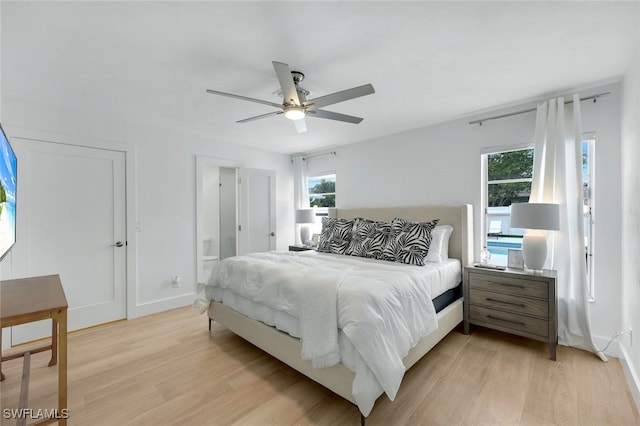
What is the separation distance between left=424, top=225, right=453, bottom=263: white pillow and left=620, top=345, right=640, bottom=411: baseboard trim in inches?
59.8

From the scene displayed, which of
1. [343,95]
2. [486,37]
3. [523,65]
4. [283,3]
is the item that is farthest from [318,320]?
[523,65]

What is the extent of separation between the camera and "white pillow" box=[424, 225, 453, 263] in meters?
2.95

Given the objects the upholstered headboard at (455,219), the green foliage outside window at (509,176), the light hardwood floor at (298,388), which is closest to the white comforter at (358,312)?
the light hardwood floor at (298,388)

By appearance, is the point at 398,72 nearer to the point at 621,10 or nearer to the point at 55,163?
the point at 621,10

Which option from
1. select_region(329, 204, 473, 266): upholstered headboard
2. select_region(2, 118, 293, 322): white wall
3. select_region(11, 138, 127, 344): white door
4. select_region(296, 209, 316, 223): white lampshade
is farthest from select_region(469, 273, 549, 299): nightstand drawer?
select_region(11, 138, 127, 344): white door

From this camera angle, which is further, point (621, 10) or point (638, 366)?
point (638, 366)

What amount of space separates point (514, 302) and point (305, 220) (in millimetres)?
3194

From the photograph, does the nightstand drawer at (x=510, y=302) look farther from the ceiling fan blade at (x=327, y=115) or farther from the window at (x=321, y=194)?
the window at (x=321, y=194)

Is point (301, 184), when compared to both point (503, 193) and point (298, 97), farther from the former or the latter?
point (503, 193)

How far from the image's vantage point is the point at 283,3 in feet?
4.89

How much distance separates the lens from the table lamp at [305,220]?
4.84 metres

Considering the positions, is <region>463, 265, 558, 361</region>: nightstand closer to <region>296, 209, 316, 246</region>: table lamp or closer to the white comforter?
the white comforter

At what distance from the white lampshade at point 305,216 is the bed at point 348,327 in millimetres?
1389

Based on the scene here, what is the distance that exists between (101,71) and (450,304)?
3842 mm
